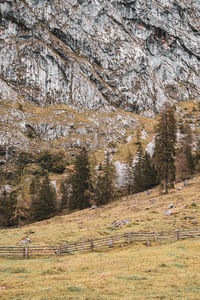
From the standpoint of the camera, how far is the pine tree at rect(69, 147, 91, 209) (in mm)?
68125

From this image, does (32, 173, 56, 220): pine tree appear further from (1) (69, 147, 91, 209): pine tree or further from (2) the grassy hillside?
(2) the grassy hillside

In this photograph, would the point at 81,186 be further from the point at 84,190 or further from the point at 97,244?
the point at 97,244

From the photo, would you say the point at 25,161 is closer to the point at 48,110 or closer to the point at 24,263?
the point at 48,110

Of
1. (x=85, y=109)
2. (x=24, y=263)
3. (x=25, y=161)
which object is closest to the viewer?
(x=24, y=263)

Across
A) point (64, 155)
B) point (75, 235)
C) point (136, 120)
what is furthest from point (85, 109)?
point (75, 235)

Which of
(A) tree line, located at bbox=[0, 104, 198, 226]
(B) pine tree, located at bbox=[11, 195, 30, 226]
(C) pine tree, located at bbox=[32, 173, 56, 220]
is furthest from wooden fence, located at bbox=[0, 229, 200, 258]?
(C) pine tree, located at bbox=[32, 173, 56, 220]

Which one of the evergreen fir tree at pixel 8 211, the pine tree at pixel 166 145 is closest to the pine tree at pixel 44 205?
the evergreen fir tree at pixel 8 211

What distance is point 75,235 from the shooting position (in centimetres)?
2959

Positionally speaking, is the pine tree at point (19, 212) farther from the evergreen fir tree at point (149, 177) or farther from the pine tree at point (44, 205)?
the evergreen fir tree at point (149, 177)

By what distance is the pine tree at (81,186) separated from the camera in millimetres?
68125

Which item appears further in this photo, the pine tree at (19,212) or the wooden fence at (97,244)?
the pine tree at (19,212)

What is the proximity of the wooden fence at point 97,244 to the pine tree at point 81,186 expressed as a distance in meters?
42.6

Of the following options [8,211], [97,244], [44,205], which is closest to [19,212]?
[8,211]

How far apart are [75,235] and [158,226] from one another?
1167 cm
